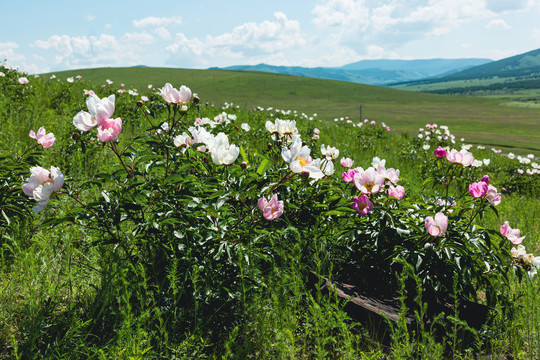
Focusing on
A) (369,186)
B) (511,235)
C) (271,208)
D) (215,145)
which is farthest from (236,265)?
(511,235)

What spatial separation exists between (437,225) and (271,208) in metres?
0.99

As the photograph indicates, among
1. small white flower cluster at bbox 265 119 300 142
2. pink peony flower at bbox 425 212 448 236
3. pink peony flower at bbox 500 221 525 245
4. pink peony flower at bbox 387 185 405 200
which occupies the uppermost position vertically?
small white flower cluster at bbox 265 119 300 142

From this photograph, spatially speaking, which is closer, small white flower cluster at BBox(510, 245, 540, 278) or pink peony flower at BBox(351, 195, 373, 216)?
pink peony flower at BBox(351, 195, 373, 216)

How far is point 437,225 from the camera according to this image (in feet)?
6.94

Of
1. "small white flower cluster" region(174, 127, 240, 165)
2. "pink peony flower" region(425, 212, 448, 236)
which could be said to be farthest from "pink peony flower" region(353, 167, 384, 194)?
"small white flower cluster" region(174, 127, 240, 165)

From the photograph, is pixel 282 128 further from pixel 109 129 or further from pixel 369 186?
pixel 109 129

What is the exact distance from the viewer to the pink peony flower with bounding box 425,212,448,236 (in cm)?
208

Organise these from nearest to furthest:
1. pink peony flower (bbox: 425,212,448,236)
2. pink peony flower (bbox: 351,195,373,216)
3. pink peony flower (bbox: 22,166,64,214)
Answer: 1. pink peony flower (bbox: 22,166,64,214)
2. pink peony flower (bbox: 425,212,448,236)
3. pink peony flower (bbox: 351,195,373,216)

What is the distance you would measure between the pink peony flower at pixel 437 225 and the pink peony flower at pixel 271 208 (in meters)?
0.89

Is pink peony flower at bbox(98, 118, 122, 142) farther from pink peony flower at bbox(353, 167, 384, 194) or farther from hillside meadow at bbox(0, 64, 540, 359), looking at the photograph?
pink peony flower at bbox(353, 167, 384, 194)

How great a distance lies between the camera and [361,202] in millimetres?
2242

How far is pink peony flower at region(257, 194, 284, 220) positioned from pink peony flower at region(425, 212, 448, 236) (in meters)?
0.89

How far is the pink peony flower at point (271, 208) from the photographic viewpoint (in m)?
1.98

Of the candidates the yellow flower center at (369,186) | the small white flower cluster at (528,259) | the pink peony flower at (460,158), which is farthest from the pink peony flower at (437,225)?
the small white flower cluster at (528,259)
